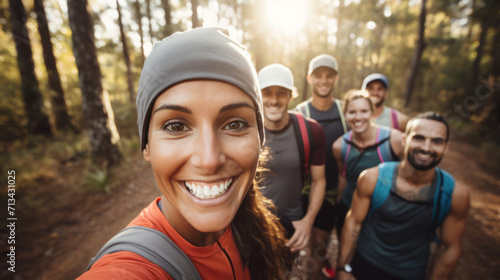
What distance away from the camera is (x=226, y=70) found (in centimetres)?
100

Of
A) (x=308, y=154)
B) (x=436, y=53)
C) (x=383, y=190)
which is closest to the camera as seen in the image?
(x=383, y=190)

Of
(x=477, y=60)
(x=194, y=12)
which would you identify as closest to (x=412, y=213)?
(x=194, y=12)

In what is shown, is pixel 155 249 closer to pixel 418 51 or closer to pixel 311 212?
pixel 311 212

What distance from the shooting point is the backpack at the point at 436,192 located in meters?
1.98

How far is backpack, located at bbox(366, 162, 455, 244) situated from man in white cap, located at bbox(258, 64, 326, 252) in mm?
605

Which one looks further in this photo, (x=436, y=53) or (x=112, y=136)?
(x=436, y=53)

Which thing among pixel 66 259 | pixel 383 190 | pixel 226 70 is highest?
pixel 226 70

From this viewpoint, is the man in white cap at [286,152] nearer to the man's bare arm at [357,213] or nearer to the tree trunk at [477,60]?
the man's bare arm at [357,213]

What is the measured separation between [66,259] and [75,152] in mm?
5619

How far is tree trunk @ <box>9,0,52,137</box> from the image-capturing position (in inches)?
281

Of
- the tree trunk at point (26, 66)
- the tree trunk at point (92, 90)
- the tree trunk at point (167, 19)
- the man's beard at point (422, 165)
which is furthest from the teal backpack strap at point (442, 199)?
the tree trunk at point (167, 19)

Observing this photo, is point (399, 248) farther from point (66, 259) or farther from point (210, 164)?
point (66, 259)

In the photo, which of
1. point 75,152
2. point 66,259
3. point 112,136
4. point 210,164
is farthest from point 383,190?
point 75,152

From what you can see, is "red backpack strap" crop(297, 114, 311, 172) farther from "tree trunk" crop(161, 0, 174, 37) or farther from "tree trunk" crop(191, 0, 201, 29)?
"tree trunk" crop(161, 0, 174, 37)
